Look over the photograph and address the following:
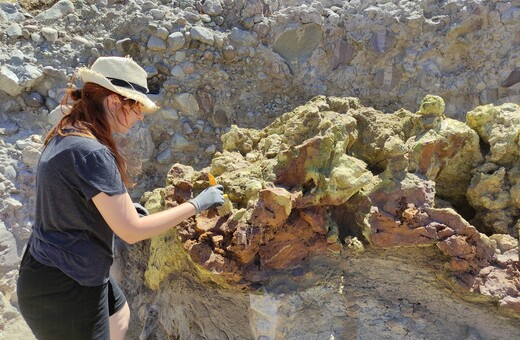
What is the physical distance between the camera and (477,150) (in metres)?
2.73

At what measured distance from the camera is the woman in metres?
1.58

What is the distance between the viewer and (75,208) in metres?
1.66

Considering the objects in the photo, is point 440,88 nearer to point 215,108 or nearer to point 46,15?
point 215,108

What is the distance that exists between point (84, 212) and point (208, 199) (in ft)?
1.83

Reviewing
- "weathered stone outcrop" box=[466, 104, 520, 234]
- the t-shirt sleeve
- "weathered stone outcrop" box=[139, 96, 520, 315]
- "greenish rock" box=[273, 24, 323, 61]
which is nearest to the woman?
the t-shirt sleeve

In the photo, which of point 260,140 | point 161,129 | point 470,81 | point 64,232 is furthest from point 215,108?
point 64,232

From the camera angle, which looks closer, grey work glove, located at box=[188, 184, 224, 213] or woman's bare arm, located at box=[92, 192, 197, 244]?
woman's bare arm, located at box=[92, 192, 197, 244]

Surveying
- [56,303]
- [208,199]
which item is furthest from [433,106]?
[56,303]

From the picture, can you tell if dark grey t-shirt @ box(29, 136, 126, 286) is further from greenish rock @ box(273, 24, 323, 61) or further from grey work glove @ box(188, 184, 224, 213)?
greenish rock @ box(273, 24, 323, 61)

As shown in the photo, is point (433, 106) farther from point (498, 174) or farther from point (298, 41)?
point (298, 41)

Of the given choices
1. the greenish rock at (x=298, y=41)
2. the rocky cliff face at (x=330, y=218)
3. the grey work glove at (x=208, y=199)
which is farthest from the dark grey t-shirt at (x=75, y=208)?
the greenish rock at (x=298, y=41)

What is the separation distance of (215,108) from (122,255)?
190 cm

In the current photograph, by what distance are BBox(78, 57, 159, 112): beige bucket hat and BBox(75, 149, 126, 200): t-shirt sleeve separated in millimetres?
261

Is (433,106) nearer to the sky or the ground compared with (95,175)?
nearer to the ground
